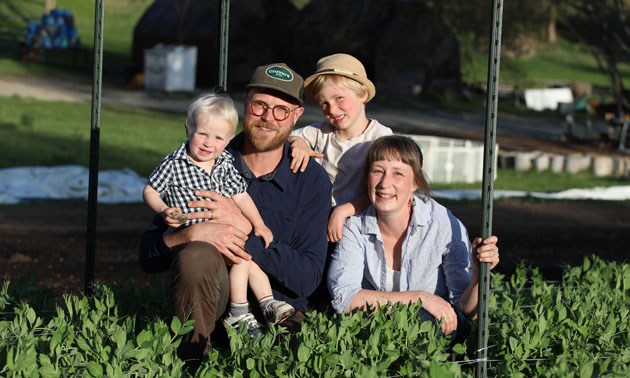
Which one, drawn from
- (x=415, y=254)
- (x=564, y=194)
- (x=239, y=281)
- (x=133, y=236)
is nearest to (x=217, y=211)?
(x=239, y=281)

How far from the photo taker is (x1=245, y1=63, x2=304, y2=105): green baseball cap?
446 centimetres

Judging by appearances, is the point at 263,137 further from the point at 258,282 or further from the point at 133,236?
the point at 133,236

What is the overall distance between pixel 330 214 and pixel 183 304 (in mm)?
1093

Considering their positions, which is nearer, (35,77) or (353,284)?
(353,284)

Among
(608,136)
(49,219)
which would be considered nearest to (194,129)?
(49,219)

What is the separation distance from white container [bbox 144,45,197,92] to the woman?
22138 mm

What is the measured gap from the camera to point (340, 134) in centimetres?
500

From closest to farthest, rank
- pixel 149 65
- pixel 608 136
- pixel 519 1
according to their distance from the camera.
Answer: pixel 608 136 < pixel 149 65 < pixel 519 1

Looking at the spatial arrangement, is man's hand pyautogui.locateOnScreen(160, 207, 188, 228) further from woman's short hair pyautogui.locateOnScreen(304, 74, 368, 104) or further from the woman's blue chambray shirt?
woman's short hair pyautogui.locateOnScreen(304, 74, 368, 104)

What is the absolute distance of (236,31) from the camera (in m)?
27.6

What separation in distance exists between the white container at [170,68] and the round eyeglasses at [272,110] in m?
22.0

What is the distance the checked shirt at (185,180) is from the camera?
4.35 m

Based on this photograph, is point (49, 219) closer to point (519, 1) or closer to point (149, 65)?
point (149, 65)

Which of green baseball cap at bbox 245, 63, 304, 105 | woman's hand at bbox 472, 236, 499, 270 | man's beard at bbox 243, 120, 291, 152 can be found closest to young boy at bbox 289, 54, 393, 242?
man's beard at bbox 243, 120, 291, 152
